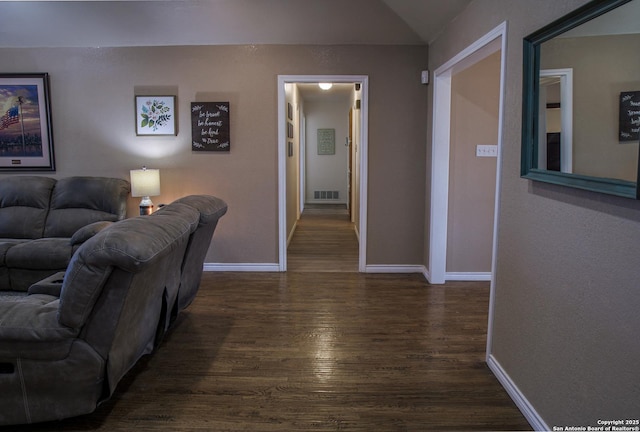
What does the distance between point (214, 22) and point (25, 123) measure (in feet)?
7.35

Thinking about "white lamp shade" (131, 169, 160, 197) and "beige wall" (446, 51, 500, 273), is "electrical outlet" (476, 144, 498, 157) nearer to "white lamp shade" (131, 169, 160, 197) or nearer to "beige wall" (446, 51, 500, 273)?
"beige wall" (446, 51, 500, 273)

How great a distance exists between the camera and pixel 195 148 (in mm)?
4605

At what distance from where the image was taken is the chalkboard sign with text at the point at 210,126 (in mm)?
4531

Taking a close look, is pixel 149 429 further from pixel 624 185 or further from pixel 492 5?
pixel 492 5

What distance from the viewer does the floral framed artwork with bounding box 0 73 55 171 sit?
4.52 metres

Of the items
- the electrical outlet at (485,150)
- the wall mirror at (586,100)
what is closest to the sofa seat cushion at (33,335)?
the wall mirror at (586,100)

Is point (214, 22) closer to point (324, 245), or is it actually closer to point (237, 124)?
point (237, 124)

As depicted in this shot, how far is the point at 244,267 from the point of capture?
4.77 metres

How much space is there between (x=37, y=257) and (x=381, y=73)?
3.48 metres

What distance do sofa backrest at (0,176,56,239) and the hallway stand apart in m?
2.48

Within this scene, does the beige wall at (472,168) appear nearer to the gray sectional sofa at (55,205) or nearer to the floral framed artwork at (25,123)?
the gray sectional sofa at (55,205)

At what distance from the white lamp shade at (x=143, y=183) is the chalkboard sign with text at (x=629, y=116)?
3874 millimetres

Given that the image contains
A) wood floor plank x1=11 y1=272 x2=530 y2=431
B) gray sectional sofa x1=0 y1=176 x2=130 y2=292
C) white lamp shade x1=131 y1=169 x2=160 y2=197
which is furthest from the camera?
white lamp shade x1=131 y1=169 x2=160 y2=197

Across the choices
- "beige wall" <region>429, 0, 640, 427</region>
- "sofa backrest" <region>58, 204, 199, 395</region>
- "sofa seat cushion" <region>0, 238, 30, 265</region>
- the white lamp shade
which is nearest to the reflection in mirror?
"beige wall" <region>429, 0, 640, 427</region>
